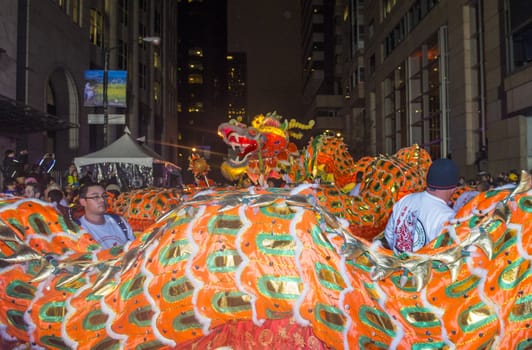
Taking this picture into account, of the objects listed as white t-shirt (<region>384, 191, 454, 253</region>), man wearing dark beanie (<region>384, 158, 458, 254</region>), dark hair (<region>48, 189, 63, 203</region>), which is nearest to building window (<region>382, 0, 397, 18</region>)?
dark hair (<region>48, 189, 63, 203</region>)

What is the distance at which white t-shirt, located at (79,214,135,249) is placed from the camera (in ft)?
11.9

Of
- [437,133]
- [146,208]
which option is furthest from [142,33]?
[146,208]

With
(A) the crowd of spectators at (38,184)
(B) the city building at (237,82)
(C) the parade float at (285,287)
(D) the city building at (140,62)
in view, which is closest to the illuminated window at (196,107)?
(B) the city building at (237,82)

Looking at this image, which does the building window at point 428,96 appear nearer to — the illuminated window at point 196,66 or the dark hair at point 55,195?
the dark hair at point 55,195

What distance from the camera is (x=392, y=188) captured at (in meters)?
5.67

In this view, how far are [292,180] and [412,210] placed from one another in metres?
4.74

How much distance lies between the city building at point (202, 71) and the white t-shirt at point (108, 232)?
302ft

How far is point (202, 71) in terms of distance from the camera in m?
108

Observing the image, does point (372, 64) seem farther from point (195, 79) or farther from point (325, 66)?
point (195, 79)

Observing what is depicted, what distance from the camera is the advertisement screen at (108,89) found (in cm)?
1698

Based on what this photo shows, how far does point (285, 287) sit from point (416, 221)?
1854mm

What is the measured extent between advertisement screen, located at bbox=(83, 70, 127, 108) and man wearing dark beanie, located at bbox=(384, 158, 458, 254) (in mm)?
14861

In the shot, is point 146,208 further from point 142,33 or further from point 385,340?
point 142,33

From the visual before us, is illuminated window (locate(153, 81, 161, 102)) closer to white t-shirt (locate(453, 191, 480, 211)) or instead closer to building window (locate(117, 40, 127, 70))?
building window (locate(117, 40, 127, 70))
